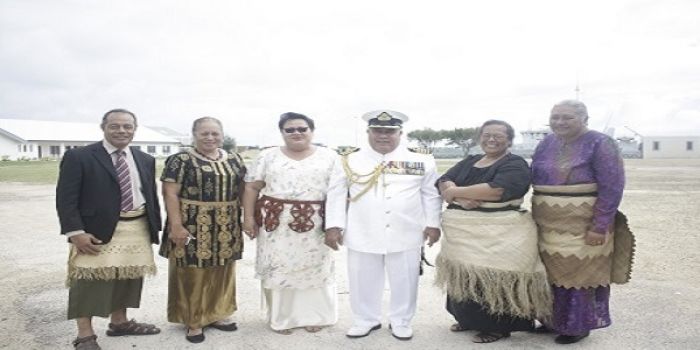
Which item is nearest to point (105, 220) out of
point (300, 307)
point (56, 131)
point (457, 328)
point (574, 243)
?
point (300, 307)

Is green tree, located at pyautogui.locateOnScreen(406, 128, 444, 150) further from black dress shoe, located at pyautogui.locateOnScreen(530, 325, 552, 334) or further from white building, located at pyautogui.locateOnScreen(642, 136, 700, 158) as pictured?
black dress shoe, located at pyautogui.locateOnScreen(530, 325, 552, 334)

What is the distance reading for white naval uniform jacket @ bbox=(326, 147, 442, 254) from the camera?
395 centimetres

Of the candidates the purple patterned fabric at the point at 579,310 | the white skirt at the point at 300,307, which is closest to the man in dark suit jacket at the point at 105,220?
the white skirt at the point at 300,307

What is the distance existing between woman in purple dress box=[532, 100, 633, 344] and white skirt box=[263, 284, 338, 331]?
70.3 inches

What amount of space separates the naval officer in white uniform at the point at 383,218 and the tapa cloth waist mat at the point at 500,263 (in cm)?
32

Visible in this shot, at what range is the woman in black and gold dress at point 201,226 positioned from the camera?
3881mm

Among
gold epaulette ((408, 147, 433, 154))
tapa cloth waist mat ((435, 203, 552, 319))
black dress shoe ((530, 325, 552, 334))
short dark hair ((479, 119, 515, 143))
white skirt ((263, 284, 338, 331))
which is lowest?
black dress shoe ((530, 325, 552, 334))

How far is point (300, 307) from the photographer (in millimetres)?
4246

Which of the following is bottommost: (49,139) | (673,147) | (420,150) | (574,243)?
(574,243)

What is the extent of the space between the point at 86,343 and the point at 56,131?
60.7 m

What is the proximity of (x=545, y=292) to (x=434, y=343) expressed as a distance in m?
0.92

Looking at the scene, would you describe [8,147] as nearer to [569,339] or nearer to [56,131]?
[56,131]

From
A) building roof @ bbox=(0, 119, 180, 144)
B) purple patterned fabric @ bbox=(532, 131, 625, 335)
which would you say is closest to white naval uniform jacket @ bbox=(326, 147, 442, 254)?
purple patterned fabric @ bbox=(532, 131, 625, 335)

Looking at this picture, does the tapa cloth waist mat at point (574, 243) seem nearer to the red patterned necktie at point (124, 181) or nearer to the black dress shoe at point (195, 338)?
the black dress shoe at point (195, 338)
